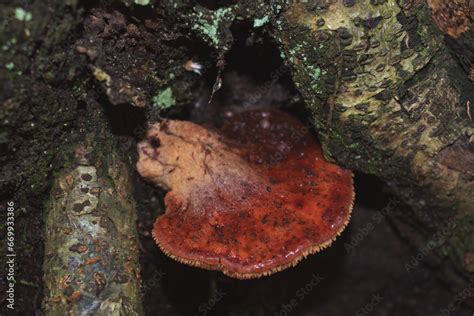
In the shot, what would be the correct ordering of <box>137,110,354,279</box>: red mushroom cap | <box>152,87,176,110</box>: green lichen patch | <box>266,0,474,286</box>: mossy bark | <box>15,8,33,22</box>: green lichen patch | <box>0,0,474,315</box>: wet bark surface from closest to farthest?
<box>15,8,33,22</box>: green lichen patch
<box>0,0,474,315</box>: wet bark surface
<box>266,0,474,286</box>: mossy bark
<box>137,110,354,279</box>: red mushroom cap
<box>152,87,176,110</box>: green lichen patch

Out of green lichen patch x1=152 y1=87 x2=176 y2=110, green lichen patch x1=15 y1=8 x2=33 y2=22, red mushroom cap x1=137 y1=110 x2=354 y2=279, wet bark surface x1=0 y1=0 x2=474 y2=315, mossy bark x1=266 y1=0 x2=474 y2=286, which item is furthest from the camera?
green lichen patch x1=152 y1=87 x2=176 y2=110

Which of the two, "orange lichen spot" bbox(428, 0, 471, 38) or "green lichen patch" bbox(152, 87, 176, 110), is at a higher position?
"orange lichen spot" bbox(428, 0, 471, 38)

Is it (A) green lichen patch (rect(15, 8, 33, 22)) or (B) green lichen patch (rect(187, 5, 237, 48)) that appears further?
(B) green lichen patch (rect(187, 5, 237, 48))

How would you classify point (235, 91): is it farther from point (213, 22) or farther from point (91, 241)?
point (91, 241)

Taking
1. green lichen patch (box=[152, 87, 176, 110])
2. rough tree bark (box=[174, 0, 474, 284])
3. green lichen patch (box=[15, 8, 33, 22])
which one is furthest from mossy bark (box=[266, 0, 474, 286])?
green lichen patch (box=[15, 8, 33, 22])

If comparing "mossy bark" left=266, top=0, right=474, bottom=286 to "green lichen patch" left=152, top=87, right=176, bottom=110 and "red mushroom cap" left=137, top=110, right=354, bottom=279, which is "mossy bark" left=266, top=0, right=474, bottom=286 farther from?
"green lichen patch" left=152, top=87, right=176, bottom=110

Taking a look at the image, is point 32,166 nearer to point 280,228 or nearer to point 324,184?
point 280,228

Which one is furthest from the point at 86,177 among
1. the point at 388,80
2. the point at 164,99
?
the point at 388,80
